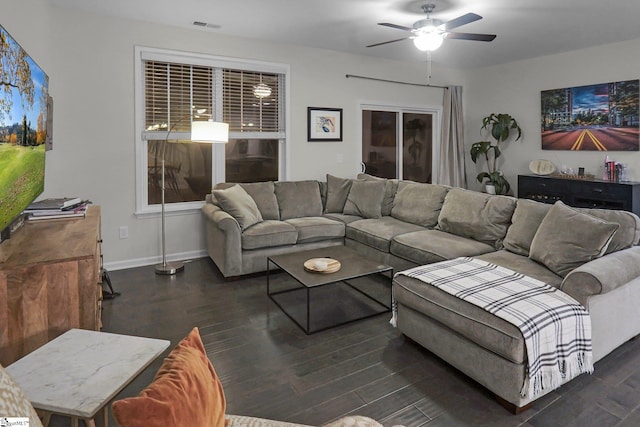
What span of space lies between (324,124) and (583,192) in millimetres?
3475

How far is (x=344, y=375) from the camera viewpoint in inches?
89.9

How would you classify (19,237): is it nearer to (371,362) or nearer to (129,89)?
(371,362)

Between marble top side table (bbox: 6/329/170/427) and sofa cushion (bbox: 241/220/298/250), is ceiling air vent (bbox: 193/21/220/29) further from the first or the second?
marble top side table (bbox: 6/329/170/427)

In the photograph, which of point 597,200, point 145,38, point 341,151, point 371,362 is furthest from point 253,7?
point 597,200

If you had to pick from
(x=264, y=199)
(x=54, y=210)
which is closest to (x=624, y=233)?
(x=264, y=199)

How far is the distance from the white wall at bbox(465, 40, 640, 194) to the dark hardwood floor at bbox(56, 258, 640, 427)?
3800mm

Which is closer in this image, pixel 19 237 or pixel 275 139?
pixel 19 237

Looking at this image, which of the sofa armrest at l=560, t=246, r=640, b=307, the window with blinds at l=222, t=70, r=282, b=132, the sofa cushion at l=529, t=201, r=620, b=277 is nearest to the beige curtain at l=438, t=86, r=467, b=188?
the window with blinds at l=222, t=70, r=282, b=132

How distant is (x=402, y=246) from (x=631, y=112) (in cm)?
376

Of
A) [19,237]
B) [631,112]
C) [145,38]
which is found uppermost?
[145,38]

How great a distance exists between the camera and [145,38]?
4.22 meters

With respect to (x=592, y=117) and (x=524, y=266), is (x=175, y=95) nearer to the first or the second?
(x=524, y=266)

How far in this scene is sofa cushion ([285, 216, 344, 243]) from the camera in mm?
4242

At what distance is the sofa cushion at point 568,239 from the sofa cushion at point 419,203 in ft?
4.47
